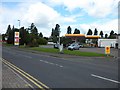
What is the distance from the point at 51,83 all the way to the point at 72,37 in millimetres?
106682

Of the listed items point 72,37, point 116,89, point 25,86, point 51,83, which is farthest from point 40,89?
point 72,37

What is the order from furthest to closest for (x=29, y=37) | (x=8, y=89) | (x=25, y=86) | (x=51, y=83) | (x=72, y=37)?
(x=72, y=37) → (x=29, y=37) → (x=51, y=83) → (x=25, y=86) → (x=8, y=89)

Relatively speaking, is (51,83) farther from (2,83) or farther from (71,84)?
(2,83)

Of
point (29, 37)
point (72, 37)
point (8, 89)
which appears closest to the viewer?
point (8, 89)

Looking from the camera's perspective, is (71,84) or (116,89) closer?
(116,89)

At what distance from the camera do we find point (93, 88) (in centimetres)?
1141

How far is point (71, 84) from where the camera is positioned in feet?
41.2

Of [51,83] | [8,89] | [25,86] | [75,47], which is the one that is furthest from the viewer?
[75,47]

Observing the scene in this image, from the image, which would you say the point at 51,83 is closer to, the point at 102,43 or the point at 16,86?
the point at 16,86

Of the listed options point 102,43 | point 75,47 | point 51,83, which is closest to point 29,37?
point 102,43

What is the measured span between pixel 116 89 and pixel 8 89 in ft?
13.1

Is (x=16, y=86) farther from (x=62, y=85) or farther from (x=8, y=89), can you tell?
(x=62, y=85)

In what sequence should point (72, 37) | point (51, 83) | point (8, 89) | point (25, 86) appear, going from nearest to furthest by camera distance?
point (8, 89) → point (25, 86) → point (51, 83) → point (72, 37)

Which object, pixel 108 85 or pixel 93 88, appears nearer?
pixel 93 88
